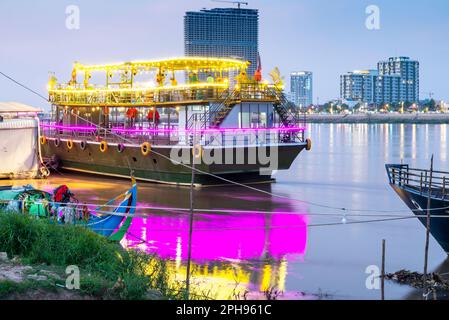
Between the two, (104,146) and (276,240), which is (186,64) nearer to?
(104,146)

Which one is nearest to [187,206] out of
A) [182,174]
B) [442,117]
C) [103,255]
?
[182,174]

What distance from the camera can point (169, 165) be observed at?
3039 centimetres

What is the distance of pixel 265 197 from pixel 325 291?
46.6ft

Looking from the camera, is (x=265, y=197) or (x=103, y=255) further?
(x=265, y=197)

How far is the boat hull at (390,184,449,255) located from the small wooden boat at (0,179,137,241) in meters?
6.71

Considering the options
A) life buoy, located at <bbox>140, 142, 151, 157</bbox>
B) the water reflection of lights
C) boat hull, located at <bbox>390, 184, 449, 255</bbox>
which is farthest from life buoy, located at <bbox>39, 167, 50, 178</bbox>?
boat hull, located at <bbox>390, 184, 449, 255</bbox>

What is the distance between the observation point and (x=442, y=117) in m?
192

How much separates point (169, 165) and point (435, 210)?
15.7 metres

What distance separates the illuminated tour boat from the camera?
29.2m

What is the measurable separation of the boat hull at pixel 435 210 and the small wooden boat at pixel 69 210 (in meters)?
6.71

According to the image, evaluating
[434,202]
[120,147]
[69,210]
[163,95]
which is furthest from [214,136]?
[69,210]

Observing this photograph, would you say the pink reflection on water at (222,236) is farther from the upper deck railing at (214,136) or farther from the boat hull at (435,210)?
the upper deck railing at (214,136)
